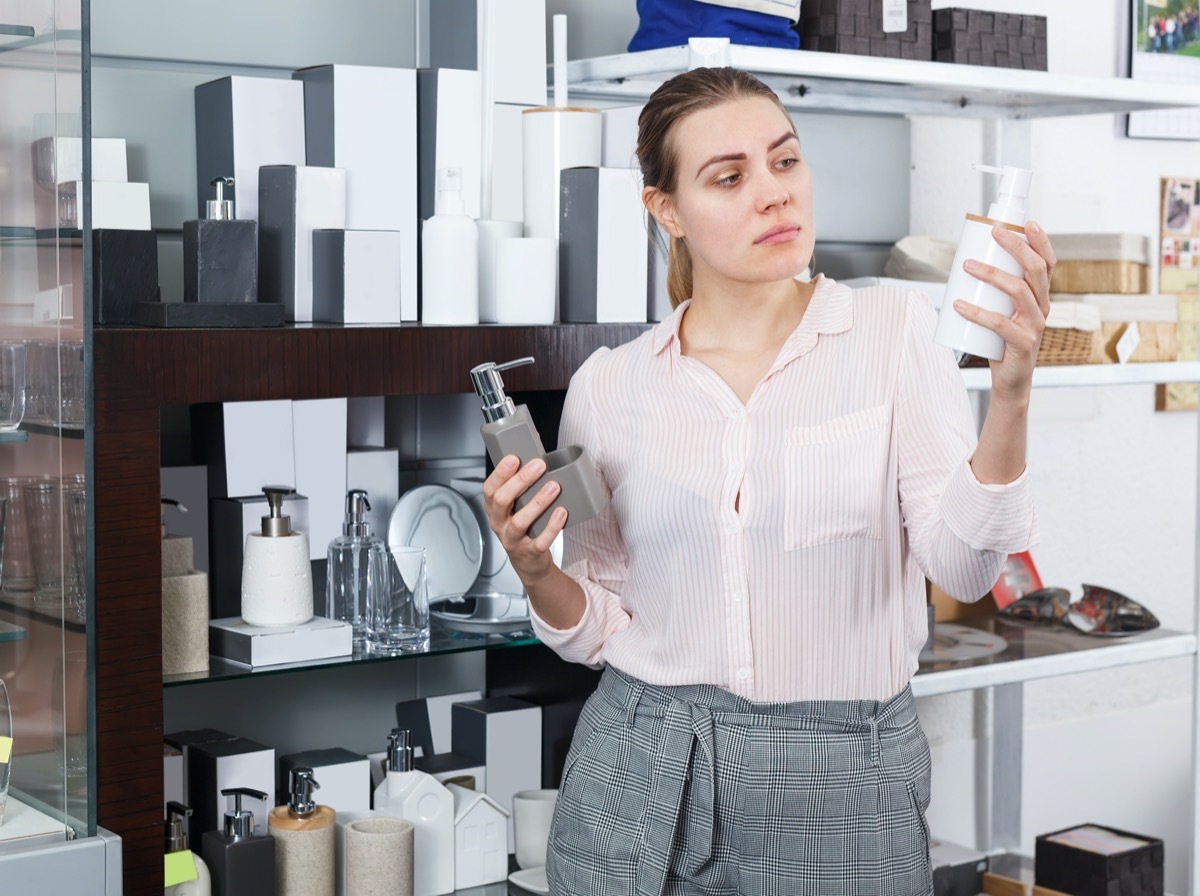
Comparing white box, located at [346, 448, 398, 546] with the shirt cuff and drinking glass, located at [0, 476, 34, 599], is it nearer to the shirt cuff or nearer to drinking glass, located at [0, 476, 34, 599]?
drinking glass, located at [0, 476, 34, 599]

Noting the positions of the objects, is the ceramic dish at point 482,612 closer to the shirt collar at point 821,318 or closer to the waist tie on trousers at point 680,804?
the waist tie on trousers at point 680,804

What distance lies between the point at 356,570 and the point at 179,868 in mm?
412

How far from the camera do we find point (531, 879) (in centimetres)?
193

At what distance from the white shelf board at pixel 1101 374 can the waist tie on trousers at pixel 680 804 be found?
3.44ft

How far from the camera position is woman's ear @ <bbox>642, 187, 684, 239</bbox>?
1.55 metres

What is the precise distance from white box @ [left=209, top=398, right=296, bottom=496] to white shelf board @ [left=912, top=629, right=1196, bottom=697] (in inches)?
39.1

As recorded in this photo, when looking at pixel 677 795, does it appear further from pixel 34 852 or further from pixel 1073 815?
pixel 1073 815

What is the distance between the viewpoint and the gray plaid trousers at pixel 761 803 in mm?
1402

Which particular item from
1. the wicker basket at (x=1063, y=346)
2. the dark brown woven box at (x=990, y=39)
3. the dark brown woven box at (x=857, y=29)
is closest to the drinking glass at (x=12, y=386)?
the dark brown woven box at (x=857, y=29)

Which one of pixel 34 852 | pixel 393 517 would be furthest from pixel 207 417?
pixel 34 852

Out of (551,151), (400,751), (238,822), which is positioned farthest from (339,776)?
(551,151)

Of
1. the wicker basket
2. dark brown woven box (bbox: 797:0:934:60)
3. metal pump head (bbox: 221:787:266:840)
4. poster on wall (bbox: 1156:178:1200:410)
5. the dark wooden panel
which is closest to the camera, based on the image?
the dark wooden panel

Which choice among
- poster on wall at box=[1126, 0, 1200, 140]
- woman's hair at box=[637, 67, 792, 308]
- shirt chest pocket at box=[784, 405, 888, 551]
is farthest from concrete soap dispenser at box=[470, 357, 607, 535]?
poster on wall at box=[1126, 0, 1200, 140]

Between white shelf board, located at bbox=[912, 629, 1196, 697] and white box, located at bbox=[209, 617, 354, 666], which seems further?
white shelf board, located at bbox=[912, 629, 1196, 697]
